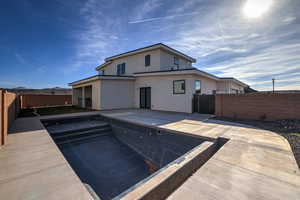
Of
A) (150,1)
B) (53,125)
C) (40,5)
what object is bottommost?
(53,125)

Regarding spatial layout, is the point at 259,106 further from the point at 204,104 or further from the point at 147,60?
the point at 147,60

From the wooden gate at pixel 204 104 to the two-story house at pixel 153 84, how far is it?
17.5 inches

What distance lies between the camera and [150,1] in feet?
22.2

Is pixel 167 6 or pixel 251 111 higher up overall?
pixel 167 6

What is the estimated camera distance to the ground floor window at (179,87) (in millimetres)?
9569

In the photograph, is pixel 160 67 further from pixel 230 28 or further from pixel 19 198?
pixel 19 198

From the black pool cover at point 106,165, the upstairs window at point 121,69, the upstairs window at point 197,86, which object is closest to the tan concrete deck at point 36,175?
the black pool cover at point 106,165

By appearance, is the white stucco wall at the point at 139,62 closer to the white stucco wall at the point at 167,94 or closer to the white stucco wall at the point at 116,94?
the white stucco wall at the point at 167,94

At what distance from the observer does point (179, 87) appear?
9.75 metres

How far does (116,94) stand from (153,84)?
3.76 metres

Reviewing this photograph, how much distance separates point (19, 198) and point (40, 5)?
29.6 ft

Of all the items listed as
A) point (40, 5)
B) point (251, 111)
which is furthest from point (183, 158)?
point (40, 5)

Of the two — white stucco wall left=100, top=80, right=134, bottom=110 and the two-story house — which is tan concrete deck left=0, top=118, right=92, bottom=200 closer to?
white stucco wall left=100, top=80, right=134, bottom=110

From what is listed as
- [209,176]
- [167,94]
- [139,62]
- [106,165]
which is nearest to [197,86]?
[167,94]
